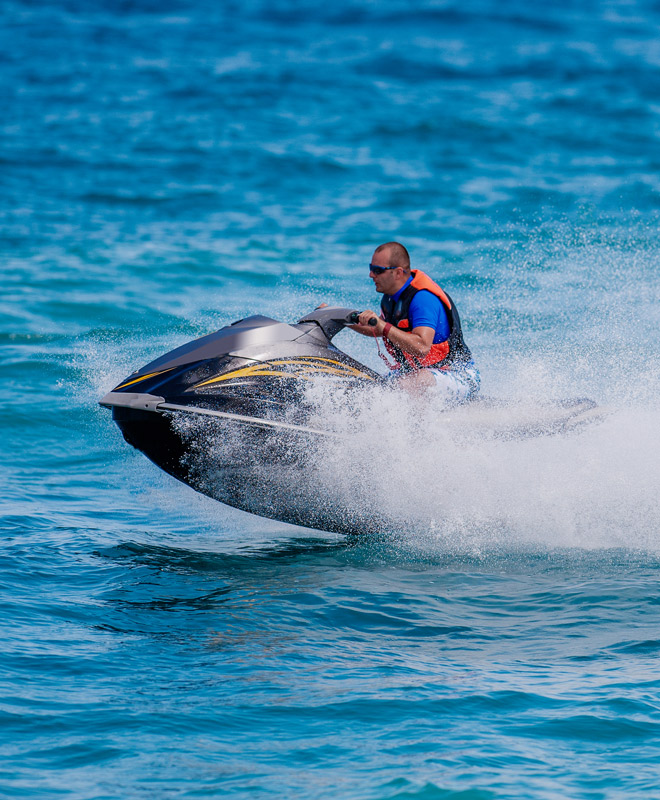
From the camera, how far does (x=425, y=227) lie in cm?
1767

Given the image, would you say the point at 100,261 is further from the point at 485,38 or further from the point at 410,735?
the point at 485,38

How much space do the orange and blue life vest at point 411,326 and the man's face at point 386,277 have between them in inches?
2.4

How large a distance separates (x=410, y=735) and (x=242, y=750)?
0.64 m

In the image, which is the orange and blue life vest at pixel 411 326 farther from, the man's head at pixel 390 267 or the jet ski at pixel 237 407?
the jet ski at pixel 237 407

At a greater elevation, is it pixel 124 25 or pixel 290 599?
pixel 124 25

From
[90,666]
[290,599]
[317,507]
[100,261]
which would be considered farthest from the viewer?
[100,261]

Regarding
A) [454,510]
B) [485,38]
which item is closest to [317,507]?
[454,510]

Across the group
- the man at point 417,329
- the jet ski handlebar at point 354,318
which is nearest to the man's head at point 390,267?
the man at point 417,329

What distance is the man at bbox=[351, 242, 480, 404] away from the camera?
5855mm

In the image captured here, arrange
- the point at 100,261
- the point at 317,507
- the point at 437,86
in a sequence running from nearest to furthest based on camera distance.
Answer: the point at 317,507, the point at 100,261, the point at 437,86

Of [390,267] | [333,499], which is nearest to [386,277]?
[390,267]

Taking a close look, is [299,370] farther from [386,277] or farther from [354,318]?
[386,277]

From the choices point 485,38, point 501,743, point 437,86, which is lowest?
point 501,743

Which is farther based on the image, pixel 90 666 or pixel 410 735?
pixel 90 666
